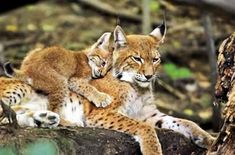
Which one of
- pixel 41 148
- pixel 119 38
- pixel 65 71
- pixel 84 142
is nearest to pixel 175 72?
pixel 65 71

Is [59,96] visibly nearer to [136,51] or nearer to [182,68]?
[136,51]

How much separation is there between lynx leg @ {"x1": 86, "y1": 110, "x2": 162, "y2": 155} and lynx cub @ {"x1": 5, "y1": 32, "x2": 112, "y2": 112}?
0.13 m

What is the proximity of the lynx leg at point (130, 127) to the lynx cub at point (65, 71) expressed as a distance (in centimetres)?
13

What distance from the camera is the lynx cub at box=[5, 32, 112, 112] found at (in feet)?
22.6

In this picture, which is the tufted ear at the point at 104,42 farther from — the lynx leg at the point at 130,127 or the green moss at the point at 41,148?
the green moss at the point at 41,148

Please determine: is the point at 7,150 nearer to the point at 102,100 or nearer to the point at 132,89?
the point at 102,100

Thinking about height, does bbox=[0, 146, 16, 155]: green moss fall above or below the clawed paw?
below

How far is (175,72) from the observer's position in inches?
508

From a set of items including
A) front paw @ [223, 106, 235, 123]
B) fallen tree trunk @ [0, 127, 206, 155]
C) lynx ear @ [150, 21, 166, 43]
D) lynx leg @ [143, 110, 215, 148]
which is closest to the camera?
front paw @ [223, 106, 235, 123]

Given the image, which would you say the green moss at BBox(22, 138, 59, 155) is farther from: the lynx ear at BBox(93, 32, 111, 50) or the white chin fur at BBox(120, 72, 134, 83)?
the lynx ear at BBox(93, 32, 111, 50)

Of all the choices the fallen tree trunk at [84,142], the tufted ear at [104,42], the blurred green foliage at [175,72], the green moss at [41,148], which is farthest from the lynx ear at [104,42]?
the blurred green foliage at [175,72]

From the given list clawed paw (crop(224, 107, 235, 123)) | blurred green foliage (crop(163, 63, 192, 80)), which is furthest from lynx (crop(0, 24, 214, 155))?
blurred green foliage (crop(163, 63, 192, 80))

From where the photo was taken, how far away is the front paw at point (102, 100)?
6.76 metres

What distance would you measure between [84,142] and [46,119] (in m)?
0.44
